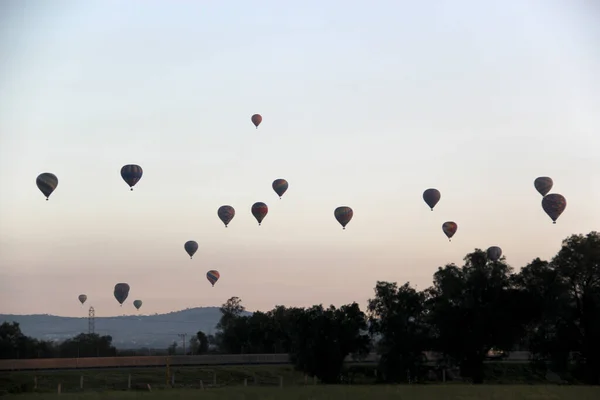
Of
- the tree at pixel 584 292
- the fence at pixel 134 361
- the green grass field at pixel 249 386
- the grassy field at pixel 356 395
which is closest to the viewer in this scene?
the grassy field at pixel 356 395

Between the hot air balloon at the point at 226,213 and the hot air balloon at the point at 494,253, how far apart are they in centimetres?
2564

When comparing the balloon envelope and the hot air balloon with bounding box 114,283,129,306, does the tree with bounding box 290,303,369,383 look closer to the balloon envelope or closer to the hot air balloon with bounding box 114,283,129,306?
the balloon envelope

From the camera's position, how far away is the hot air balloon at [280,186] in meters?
83.8

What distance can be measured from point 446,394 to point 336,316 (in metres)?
39.1

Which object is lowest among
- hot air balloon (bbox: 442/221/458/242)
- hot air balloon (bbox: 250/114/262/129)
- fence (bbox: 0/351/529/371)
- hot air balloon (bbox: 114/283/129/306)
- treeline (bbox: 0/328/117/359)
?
fence (bbox: 0/351/529/371)

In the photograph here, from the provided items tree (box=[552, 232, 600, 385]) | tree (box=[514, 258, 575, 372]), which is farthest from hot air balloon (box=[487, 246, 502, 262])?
tree (box=[552, 232, 600, 385])

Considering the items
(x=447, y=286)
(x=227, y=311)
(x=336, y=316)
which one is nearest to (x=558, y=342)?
(x=447, y=286)

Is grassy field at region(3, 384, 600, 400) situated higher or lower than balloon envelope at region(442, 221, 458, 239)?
lower

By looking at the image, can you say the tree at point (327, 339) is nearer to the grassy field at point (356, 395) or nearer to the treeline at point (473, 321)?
the treeline at point (473, 321)

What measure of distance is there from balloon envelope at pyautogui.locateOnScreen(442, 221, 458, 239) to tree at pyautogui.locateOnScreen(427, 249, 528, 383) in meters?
9.86

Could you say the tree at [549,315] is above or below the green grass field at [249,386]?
above

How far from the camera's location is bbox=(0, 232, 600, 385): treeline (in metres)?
69.9

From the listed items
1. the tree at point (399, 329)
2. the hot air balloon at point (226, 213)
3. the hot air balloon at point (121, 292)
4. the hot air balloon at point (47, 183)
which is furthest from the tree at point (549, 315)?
the hot air balloon at point (121, 292)

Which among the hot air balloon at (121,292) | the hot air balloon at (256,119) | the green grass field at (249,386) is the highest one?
the hot air balloon at (256,119)
